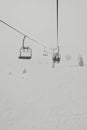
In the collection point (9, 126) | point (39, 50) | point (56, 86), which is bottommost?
point (9, 126)

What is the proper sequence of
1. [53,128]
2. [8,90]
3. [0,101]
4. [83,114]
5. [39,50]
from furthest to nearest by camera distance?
[39,50] → [8,90] → [0,101] → [83,114] → [53,128]

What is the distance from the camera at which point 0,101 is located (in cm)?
1741

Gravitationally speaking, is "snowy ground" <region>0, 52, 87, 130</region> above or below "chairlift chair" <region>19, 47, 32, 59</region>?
below

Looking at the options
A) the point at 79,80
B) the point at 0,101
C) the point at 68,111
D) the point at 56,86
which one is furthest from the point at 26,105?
the point at 79,80

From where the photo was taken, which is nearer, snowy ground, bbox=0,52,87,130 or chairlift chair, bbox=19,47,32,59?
chairlift chair, bbox=19,47,32,59

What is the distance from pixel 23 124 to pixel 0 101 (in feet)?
19.7

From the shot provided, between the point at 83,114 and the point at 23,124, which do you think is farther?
the point at 83,114

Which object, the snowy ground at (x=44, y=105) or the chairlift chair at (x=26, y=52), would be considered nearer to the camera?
the chairlift chair at (x=26, y=52)

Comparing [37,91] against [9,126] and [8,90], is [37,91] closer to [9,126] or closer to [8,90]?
[8,90]

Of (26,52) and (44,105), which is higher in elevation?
(26,52)

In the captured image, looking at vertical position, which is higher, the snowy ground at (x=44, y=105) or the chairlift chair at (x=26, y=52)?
the chairlift chair at (x=26, y=52)

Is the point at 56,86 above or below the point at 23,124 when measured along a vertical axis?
above

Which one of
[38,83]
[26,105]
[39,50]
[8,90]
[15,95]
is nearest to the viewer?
[26,105]

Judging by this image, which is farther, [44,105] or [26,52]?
[44,105]
